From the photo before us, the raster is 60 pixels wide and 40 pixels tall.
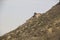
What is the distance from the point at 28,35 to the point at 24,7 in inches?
39.8

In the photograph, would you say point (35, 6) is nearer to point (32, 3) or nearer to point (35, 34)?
point (32, 3)

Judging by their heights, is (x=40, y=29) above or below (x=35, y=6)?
below

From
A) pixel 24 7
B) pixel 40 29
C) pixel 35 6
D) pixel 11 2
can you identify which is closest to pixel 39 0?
pixel 35 6

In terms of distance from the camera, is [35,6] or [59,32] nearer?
[59,32]

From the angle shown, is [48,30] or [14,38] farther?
[14,38]

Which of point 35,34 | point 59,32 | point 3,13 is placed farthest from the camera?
point 3,13

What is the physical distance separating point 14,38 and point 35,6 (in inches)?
39.1

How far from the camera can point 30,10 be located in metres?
2.20

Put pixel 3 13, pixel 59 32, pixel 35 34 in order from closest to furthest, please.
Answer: pixel 59 32, pixel 35 34, pixel 3 13

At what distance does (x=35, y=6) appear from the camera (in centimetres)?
221

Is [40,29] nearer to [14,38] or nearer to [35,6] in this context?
[14,38]

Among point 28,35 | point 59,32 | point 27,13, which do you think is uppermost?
point 27,13

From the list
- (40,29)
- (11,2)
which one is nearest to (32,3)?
(11,2)

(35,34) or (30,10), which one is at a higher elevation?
(30,10)
